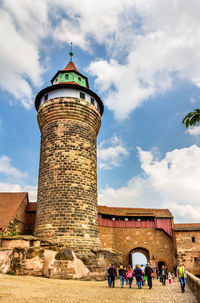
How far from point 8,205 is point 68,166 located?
6.07 m

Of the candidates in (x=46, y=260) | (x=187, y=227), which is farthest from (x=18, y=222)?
(x=187, y=227)

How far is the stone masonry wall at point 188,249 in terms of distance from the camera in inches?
955

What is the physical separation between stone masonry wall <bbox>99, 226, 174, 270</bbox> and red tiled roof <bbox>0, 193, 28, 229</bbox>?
924 cm

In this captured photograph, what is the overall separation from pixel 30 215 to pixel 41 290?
468 inches

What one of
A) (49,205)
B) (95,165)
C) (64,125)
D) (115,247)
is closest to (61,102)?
(64,125)

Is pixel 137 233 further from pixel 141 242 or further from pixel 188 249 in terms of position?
pixel 188 249

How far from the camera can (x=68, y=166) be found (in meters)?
16.5

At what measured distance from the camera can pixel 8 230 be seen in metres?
16.7

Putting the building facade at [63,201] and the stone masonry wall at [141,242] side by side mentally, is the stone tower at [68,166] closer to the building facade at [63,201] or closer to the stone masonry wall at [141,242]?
the building facade at [63,201]

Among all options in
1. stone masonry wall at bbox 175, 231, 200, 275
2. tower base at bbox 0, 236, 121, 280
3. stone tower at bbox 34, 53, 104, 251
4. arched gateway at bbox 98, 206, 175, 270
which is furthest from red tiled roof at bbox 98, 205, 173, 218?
tower base at bbox 0, 236, 121, 280

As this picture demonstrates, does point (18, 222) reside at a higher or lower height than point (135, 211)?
lower

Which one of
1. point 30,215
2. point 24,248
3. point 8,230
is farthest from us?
point 30,215

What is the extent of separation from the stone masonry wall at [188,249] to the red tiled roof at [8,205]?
15.2 m

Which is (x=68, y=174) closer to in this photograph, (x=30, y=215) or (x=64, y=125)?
(x=64, y=125)
